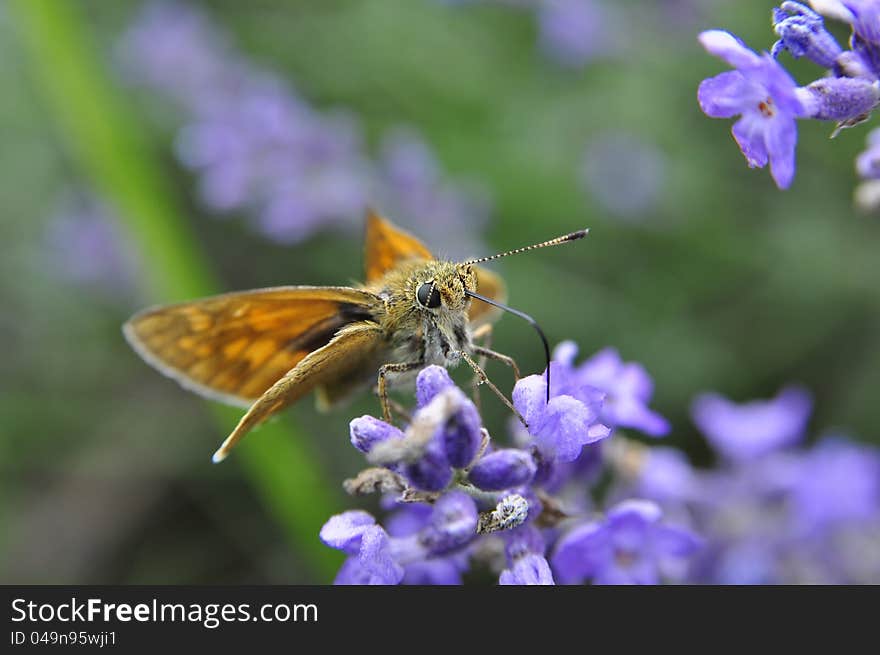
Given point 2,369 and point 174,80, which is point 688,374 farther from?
point 2,369

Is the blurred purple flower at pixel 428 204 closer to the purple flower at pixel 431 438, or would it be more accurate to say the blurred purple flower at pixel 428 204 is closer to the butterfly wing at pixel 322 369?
the butterfly wing at pixel 322 369

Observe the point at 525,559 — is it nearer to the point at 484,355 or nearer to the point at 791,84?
the point at 484,355

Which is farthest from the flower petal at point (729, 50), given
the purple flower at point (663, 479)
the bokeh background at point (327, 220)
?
the bokeh background at point (327, 220)

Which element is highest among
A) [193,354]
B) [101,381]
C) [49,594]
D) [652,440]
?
[101,381]

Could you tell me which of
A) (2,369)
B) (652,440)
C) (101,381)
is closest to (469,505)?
(652,440)

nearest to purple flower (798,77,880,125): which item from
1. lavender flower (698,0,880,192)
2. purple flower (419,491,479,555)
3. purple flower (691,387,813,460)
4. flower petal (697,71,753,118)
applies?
lavender flower (698,0,880,192)

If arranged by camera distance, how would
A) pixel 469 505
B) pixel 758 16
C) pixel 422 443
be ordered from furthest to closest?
pixel 758 16 → pixel 469 505 → pixel 422 443
